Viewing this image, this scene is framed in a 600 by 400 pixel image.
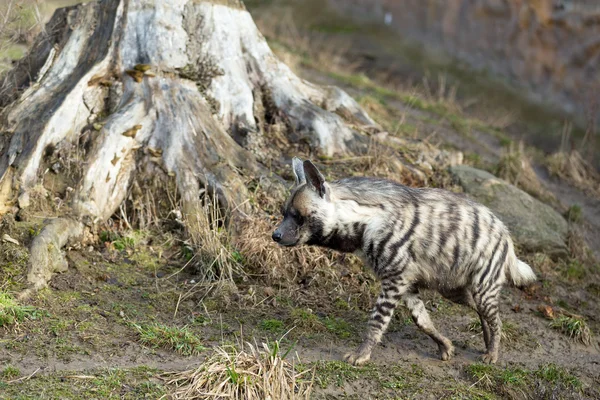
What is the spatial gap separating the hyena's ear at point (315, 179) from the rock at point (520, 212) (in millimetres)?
2969

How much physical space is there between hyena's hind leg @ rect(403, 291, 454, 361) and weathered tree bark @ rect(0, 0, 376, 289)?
185cm

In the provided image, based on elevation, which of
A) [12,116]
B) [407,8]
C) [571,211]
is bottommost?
[571,211]

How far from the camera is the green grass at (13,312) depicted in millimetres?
4570

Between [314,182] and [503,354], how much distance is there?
6.69 feet

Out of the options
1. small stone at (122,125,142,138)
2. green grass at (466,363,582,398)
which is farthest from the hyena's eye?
small stone at (122,125,142,138)

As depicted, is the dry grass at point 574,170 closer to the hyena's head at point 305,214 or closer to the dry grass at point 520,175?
the dry grass at point 520,175

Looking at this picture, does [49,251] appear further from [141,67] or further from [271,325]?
[141,67]

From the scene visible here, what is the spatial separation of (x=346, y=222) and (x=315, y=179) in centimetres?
39

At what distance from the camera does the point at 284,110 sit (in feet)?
24.5

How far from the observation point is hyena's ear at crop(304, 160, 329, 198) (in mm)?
4836

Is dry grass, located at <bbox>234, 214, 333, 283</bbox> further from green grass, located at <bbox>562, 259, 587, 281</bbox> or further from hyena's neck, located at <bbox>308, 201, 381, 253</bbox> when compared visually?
green grass, located at <bbox>562, 259, 587, 281</bbox>

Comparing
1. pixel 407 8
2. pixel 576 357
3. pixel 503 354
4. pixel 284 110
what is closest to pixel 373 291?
pixel 503 354

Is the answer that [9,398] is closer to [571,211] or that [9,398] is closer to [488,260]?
→ [488,260]

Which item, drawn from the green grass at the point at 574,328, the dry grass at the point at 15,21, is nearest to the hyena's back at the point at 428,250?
the green grass at the point at 574,328
